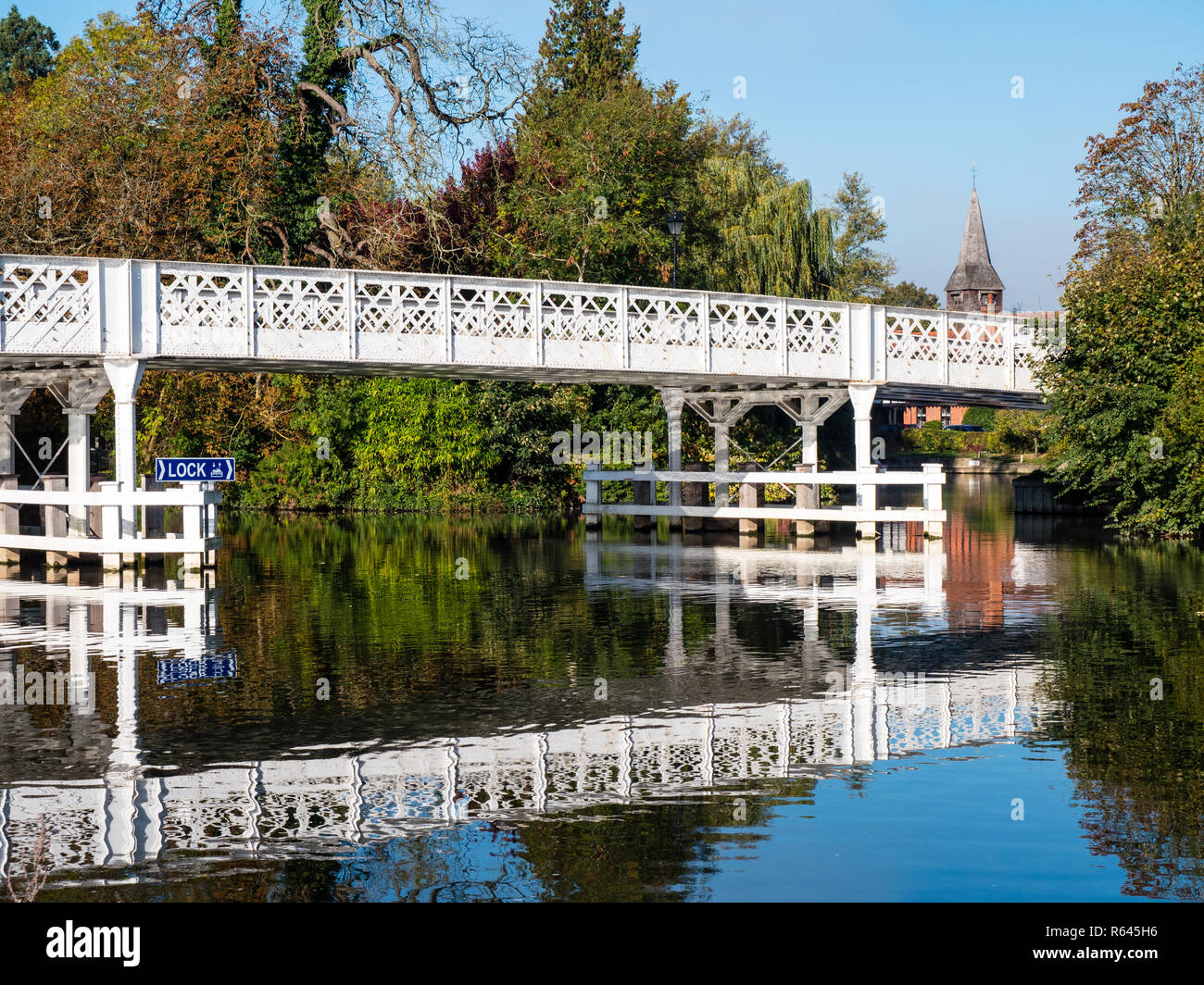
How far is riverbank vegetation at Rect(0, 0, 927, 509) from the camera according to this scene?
144 ft

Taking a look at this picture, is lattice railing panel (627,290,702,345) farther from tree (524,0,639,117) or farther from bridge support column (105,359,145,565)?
tree (524,0,639,117)

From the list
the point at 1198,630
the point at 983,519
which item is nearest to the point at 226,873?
the point at 1198,630

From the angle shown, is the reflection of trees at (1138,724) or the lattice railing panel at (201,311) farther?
the lattice railing panel at (201,311)

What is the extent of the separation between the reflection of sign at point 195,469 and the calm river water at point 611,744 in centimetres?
343

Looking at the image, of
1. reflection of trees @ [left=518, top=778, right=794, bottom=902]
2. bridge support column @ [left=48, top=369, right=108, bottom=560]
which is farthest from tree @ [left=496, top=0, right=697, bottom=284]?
reflection of trees @ [left=518, top=778, right=794, bottom=902]

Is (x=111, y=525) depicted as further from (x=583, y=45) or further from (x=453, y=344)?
(x=583, y=45)

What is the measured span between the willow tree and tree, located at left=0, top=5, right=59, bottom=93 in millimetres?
62137

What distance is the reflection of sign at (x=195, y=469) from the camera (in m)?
24.1

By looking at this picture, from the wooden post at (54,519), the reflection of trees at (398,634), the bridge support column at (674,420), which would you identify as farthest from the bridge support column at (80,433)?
the bridge support column at (674,420)

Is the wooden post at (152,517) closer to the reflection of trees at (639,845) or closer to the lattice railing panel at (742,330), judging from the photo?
the lattice railing panel at (742,330)
